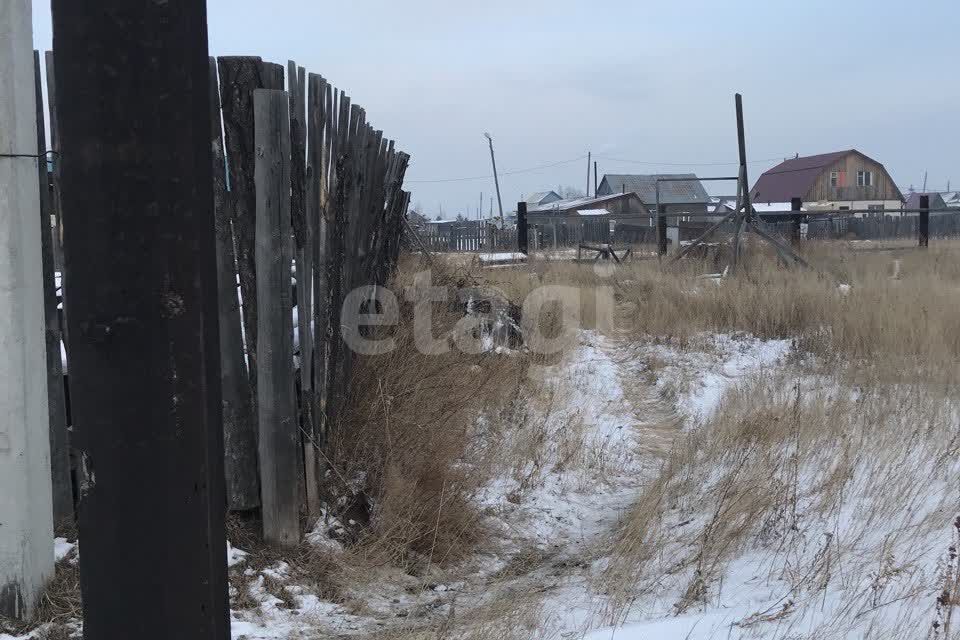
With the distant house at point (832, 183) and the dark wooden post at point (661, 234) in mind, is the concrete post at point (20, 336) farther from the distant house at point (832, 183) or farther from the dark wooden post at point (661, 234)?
the distant house at point (832, 183)

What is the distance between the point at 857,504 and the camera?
11.9 ft

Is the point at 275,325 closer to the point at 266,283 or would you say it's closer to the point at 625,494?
the point at 266,283

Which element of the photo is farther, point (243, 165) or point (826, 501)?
point (826, 501)

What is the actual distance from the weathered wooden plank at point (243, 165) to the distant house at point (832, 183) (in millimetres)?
52900

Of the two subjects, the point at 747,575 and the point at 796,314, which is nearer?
the point at 747,575

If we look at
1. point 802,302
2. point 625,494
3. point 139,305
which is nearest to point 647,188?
point 802,302

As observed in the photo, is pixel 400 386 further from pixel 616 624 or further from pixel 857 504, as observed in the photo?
pixel 857 504

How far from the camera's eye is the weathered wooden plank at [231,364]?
328 centimetres

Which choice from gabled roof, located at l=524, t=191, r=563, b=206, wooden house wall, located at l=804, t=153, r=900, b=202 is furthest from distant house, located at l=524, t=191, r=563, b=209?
wooden house wall, located at l=804, t=153, r=900, b=202

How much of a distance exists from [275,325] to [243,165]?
66cm

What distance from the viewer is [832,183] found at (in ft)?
179

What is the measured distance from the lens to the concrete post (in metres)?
2.72

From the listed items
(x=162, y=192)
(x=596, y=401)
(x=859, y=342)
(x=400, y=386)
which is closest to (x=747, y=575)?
(x=400, y=386)

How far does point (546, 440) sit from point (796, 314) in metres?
4.17
